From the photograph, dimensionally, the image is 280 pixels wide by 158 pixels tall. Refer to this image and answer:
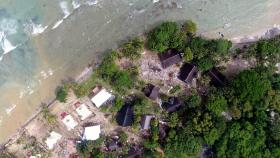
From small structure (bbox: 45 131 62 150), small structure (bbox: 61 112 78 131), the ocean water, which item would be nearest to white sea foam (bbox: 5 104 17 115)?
the ocean water

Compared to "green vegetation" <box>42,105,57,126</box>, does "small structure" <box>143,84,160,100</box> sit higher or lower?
lower

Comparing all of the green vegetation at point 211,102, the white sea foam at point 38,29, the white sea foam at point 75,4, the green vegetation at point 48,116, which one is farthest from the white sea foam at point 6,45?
the green vegetation at point 211,102

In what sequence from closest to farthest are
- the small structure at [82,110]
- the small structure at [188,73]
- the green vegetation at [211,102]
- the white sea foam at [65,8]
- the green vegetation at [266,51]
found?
1. the green vegetation at [211,102]
2. the green vegetation at [266,51]
3. the white sea foam at [65,8]
4. the small structure at [188,73]
5. the small structure at [82,110]

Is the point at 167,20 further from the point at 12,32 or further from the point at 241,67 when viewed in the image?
the point at 12,32

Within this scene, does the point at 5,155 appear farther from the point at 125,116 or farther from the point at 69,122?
the point at 125,116

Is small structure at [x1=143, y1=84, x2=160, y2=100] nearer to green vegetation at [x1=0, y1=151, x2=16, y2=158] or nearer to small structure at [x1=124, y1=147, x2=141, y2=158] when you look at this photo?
small structure at [x1=124, y1=147, x2=141, y2=158]

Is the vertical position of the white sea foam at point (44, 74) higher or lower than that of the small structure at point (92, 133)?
higher

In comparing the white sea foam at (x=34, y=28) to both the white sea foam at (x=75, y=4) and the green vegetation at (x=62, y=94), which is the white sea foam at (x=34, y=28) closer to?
the white sea foam at (x=75, y=4)
